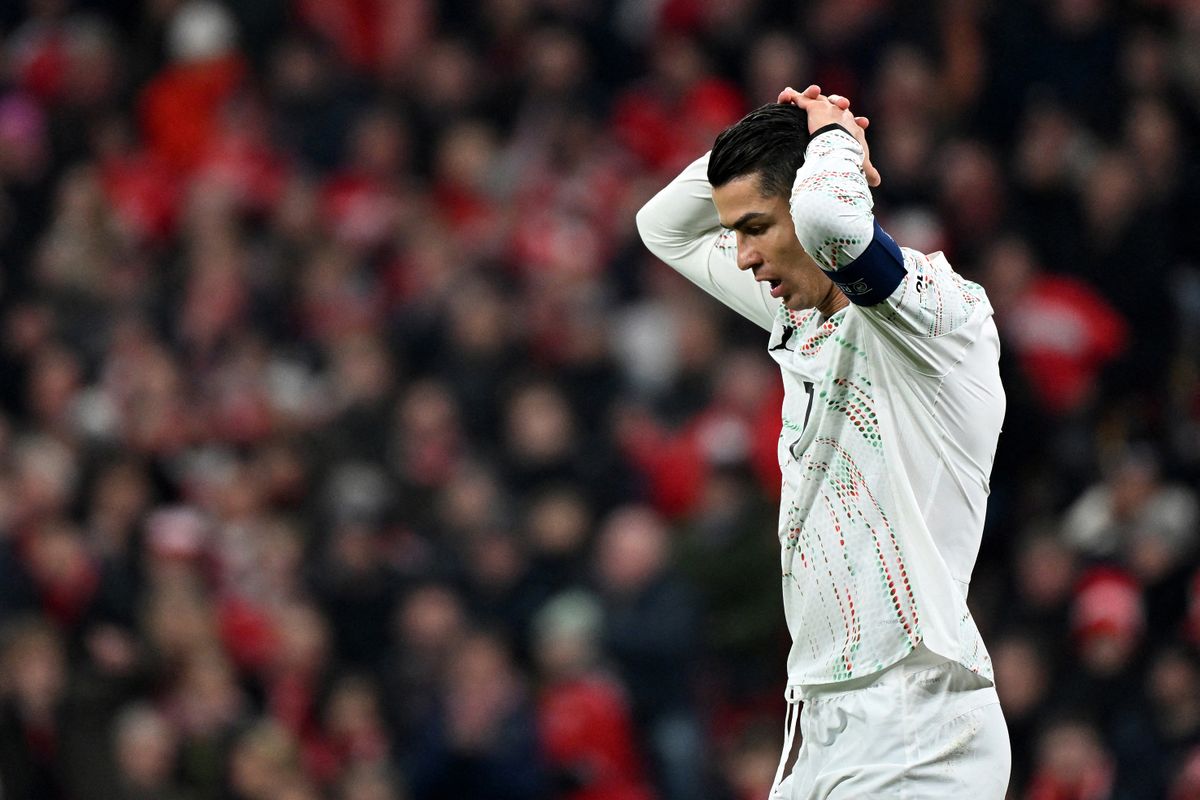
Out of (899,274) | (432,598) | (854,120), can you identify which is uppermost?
(854,120)

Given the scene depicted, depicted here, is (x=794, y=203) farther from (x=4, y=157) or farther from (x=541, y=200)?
(x=4, y=157)

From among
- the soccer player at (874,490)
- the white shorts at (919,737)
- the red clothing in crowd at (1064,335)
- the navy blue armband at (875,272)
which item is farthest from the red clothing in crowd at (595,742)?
the navy blue armband at (875,272)

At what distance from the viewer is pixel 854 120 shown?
4137mm

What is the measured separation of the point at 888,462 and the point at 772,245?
50 cm

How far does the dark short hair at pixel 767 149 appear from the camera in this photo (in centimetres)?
413

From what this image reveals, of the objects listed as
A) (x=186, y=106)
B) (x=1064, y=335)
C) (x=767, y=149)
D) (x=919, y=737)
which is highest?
(x=186, y=106)

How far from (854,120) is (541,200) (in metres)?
7.22

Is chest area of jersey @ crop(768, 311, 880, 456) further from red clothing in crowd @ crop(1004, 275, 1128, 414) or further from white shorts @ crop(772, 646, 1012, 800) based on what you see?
red clothing in crowd @ crop(1004, 275, 1128, 414)

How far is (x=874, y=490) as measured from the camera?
13.3 feet

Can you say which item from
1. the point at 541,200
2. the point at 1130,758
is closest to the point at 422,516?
the point at 541,200

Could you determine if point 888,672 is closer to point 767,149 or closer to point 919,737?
point 919,737

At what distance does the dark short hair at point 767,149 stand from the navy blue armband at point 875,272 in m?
0.37

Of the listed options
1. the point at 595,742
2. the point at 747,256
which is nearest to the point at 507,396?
the point at 595,742

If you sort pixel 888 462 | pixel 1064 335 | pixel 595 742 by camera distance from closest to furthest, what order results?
pixel 888 462 < pixel 595 742 < pixel 1064 335
